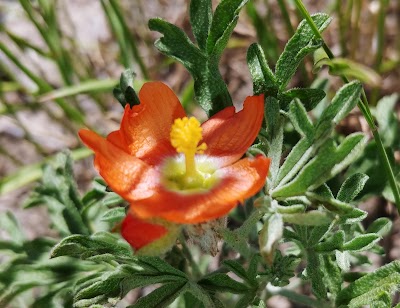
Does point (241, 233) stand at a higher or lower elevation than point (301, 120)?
lower

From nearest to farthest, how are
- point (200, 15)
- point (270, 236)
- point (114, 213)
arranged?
point (270, 236) < point (200, 15) < point (114, 213)

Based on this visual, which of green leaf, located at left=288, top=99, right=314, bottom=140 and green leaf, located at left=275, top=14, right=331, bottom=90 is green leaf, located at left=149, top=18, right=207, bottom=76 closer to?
green leaf, located at left=275, top=14, right=331, bottom=90

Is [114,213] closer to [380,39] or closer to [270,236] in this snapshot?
[270,236]

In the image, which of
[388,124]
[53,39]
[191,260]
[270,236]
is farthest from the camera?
[53,39]

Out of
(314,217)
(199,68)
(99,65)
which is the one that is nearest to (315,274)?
(314,217)

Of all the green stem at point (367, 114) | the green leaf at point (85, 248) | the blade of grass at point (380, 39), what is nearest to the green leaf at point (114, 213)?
the green leaf at point (85, 248)

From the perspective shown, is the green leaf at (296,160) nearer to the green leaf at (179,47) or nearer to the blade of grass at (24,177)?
the green leaf at (179,47)

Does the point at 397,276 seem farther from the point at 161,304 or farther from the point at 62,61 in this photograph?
the point at 62,61
